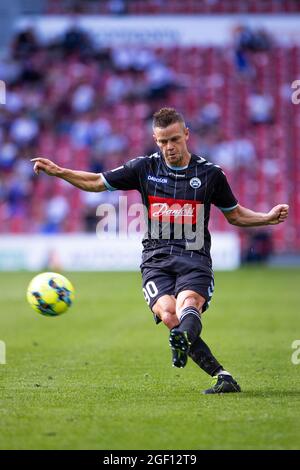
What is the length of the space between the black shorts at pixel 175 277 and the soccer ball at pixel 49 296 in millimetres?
854

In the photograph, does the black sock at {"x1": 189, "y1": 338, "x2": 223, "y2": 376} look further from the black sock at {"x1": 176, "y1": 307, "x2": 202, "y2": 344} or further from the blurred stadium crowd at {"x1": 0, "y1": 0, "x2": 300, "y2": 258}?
the blurred stadium crowd at {"x1": 0, "y1": 0, "x2": 300, "y2": 258}

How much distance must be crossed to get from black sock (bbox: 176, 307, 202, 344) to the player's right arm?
145cm

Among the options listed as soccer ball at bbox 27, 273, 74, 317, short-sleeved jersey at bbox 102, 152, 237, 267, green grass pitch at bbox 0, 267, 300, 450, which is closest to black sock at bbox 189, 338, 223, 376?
green grass pitch at bbox 0, 267, 300, 450

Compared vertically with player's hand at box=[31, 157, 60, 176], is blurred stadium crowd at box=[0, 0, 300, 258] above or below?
above

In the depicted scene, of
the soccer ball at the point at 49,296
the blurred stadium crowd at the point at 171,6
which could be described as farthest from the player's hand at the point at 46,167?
the blurred stadium crowd at the point at 171,6

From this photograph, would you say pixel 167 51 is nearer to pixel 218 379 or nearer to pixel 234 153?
pixel 234 153

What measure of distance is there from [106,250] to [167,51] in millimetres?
9714

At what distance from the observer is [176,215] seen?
8.13m

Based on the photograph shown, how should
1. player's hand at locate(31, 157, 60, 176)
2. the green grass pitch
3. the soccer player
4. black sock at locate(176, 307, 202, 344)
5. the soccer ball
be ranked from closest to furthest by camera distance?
the green grass pitch < black sock at locate(176, 307, 202, 344) < the soccer player < player's hand at locate(31, 157, 60, 176) < the soccer ball

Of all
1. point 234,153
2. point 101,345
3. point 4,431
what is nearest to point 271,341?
point 101,345

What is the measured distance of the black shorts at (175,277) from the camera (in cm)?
791

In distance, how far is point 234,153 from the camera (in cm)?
3011

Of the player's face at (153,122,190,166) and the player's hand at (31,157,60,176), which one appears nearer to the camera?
the player's face at (153,122,190,166)

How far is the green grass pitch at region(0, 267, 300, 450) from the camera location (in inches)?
236
